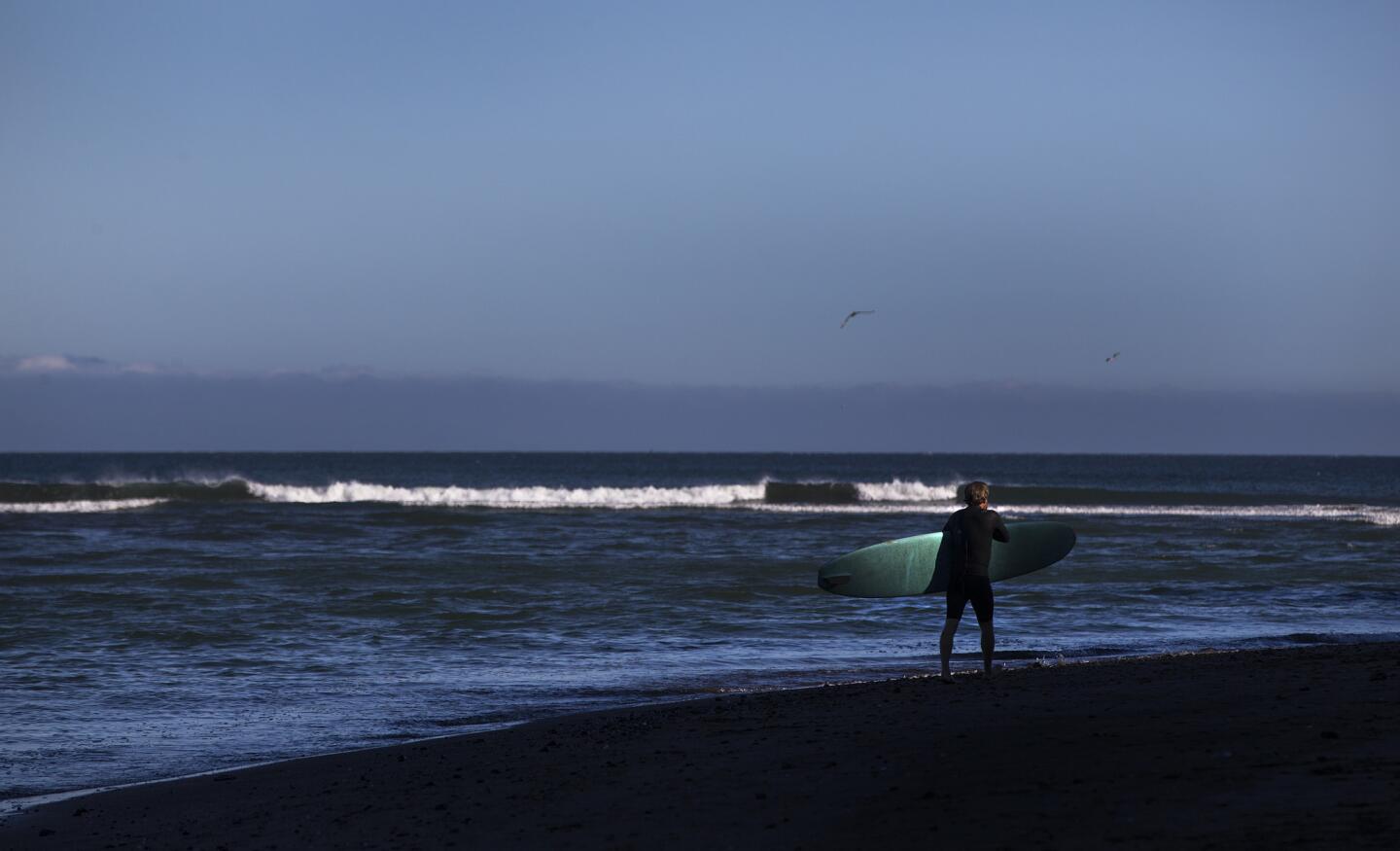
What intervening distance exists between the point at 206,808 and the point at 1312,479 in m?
87.4

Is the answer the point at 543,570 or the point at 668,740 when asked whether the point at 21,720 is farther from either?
the point at 543,570

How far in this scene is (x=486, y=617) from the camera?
563 inches

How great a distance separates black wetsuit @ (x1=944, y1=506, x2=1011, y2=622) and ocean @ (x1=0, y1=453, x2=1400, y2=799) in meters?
1.75

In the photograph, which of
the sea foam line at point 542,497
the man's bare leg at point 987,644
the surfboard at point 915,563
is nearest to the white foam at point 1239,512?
the sea foam line at point 542,497

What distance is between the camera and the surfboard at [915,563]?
11.6 meters

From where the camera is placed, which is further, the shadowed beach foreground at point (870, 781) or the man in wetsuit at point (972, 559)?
the man in wetsuit at point (972, 559)

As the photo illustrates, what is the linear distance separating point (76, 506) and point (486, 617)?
92.2 feet

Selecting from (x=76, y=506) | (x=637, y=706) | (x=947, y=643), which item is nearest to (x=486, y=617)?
(x=637, y=706)

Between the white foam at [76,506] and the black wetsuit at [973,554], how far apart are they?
31537mm


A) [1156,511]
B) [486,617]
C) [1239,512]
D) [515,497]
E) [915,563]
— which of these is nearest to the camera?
[915,563]

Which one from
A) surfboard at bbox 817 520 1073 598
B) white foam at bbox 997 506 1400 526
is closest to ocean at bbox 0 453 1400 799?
surfboard at bbox 817 520 1073 598

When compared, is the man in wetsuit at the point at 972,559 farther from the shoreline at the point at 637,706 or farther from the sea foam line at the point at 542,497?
the sea foam line at the point at 542,497

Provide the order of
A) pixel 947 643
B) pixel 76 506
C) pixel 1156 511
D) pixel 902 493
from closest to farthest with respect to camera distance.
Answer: pixel 947 643 → pixel 76 506 → pixel 1156 511 → pixel 902 493

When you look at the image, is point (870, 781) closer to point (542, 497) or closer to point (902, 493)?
point (542, 497)
